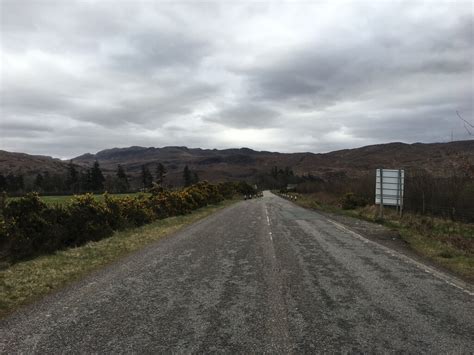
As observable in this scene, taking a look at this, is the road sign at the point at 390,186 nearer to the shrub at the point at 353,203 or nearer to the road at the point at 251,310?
the shrub at the point at 353,203

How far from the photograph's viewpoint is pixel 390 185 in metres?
24.6

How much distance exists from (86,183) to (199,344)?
103903 millimetres

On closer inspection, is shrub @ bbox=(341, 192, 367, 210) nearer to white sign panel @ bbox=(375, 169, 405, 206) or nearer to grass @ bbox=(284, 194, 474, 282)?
white sign panel @ bbox=(375, 169, 405, 206)

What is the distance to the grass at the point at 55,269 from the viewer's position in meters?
7.29

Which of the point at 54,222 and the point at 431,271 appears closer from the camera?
the point at 431,271

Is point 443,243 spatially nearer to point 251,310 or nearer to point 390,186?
A: point 251,310

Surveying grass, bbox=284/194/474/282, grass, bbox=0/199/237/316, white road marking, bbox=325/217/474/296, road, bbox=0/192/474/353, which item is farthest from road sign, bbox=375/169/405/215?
grass, bbox=0/199/237/316

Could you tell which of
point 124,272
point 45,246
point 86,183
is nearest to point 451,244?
point 124,272

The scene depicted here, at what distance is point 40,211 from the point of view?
13.2 metres

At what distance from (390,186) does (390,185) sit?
6 centimetres

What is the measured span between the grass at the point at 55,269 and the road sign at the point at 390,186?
1473 centimetres

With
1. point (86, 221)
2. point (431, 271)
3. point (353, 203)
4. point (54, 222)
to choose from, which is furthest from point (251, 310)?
point (353, 203)

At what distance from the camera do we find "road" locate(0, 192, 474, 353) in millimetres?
4906

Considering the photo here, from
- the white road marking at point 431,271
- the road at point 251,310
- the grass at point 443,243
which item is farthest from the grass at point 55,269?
the grass at point 443,243
